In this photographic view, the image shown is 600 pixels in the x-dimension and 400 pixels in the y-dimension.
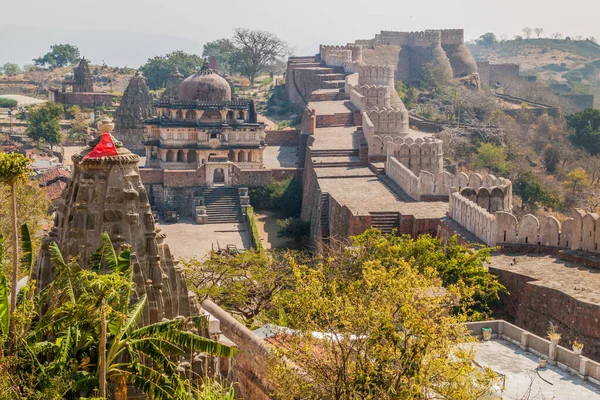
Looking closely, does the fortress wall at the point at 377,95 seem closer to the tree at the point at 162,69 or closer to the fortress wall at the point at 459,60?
the fortress wall at the point at 459,60

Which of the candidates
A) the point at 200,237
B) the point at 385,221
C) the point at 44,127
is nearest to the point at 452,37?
the point at 44,127

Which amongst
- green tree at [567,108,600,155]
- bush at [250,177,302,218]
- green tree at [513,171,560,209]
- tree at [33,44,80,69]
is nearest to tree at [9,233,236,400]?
bush at [250,177,302,218]

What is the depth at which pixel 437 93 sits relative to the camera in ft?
195

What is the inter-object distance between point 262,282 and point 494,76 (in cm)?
5608

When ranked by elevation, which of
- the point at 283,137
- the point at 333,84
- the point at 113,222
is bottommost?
the point at 283,137

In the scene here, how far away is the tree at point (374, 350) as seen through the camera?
10.0m

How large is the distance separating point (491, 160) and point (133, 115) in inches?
758

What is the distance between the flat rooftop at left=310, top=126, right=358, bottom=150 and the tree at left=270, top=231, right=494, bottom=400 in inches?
1009

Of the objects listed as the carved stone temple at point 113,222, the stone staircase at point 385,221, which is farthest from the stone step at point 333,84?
the carved stone temple at point 113,222

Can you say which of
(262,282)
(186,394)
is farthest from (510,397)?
(262,282)

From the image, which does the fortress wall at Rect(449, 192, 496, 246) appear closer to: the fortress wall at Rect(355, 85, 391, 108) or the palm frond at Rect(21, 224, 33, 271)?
the palm frond at Rect(21, 224, 33, 271)

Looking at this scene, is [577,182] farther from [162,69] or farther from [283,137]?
[162,69]

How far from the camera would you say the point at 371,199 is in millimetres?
28172

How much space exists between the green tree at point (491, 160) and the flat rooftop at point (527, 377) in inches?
1059
